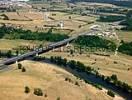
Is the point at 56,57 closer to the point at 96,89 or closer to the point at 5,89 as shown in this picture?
the point at 96,89

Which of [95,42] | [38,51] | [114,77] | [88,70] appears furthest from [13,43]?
[114,77]

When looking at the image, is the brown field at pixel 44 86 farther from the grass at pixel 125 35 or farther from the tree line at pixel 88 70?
the grass at pixel 125 35

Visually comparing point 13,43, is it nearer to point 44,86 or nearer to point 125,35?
point 125,35

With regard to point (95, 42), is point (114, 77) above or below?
above

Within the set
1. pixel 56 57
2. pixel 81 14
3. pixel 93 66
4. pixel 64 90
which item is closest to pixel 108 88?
pixel 64 90

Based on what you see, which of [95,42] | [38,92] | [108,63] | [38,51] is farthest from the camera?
[95,42]

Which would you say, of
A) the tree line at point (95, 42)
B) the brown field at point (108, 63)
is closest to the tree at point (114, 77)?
the brown field at point (108, 63)
